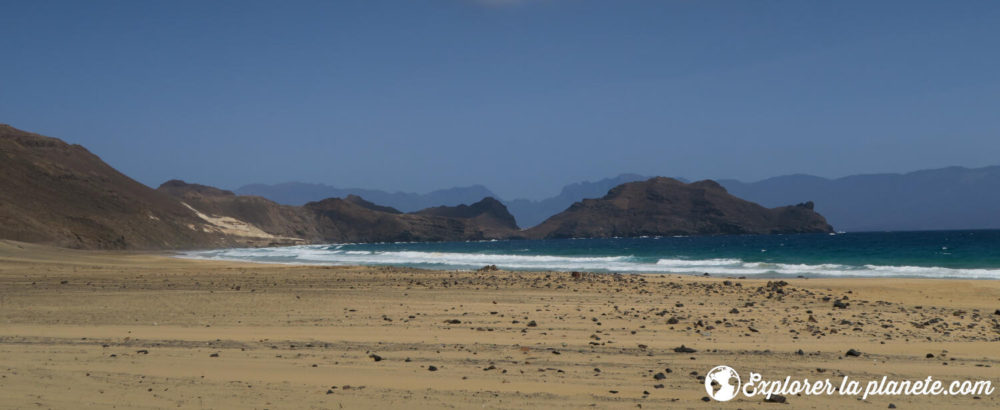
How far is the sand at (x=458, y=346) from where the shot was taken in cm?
633

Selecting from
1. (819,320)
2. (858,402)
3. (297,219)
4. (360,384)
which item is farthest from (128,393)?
(297,219)

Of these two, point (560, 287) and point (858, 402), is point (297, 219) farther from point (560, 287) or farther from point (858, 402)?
point (858, 402)

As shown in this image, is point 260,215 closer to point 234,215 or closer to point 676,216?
point 234,215

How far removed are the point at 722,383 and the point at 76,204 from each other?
7361 centimetres

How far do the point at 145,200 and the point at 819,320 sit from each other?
8580cm

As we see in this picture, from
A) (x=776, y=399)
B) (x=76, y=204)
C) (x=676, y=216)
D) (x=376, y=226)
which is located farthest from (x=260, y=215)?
(x=776, y=399)

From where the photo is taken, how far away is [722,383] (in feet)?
22.2

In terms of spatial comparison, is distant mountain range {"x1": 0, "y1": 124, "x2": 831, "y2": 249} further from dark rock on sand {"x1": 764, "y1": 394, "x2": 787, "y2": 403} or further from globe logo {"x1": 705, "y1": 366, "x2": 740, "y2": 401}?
dark rock on sand {"x1": 764, "y1": 394, "x2": 787, "y2": 403}

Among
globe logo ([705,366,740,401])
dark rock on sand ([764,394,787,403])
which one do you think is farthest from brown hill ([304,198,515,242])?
dark rock on sand ([764,394,787,403])

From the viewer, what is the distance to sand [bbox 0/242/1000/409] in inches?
249

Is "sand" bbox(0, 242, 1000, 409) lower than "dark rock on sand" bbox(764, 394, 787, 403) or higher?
higher

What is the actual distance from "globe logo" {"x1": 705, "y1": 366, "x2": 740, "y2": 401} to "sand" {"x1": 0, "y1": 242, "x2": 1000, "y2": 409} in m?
0.13

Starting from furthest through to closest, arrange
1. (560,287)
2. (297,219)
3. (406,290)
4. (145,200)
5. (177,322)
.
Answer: (297,219)
(145,200)
(560,287)
(406,290)
(177,322)

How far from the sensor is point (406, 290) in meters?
17.9
